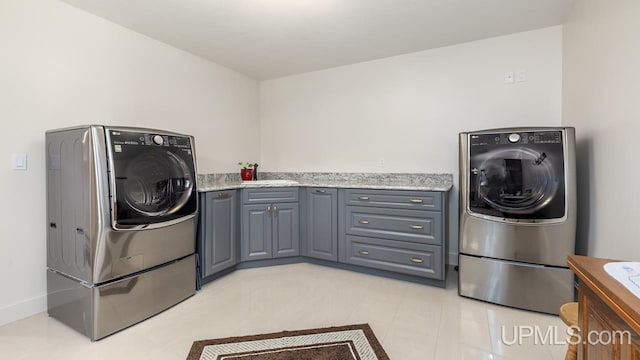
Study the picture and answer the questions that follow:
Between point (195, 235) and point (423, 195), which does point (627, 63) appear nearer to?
point (423, 195)

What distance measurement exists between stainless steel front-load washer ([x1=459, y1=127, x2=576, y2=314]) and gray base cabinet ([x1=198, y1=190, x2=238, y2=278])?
86.5 inches

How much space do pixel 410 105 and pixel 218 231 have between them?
8.26 feet

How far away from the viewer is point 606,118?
75.4 inches

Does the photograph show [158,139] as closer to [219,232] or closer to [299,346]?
[219,232]

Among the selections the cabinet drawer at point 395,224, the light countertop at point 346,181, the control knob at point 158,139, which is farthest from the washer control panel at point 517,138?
the control knob at point 158,139

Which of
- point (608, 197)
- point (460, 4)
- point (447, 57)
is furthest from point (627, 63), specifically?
point (447, 57)

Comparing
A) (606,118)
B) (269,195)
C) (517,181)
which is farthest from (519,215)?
(269,195)

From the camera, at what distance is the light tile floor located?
1824 millimetres

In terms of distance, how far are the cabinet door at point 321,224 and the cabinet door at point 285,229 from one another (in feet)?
0.38

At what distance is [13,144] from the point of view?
214 cm

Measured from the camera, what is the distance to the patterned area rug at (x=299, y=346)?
1754mm

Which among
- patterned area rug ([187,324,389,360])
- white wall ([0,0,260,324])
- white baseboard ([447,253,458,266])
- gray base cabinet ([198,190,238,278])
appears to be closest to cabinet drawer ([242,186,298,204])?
gray base cabinet ([198,190,238,278])

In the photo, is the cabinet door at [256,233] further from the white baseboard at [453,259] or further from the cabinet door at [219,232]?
the white baseboard at [453,259]

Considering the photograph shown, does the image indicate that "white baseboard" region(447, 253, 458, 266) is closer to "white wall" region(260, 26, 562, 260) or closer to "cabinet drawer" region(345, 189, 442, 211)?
"white wall" region(260, 26, 562, 260)
